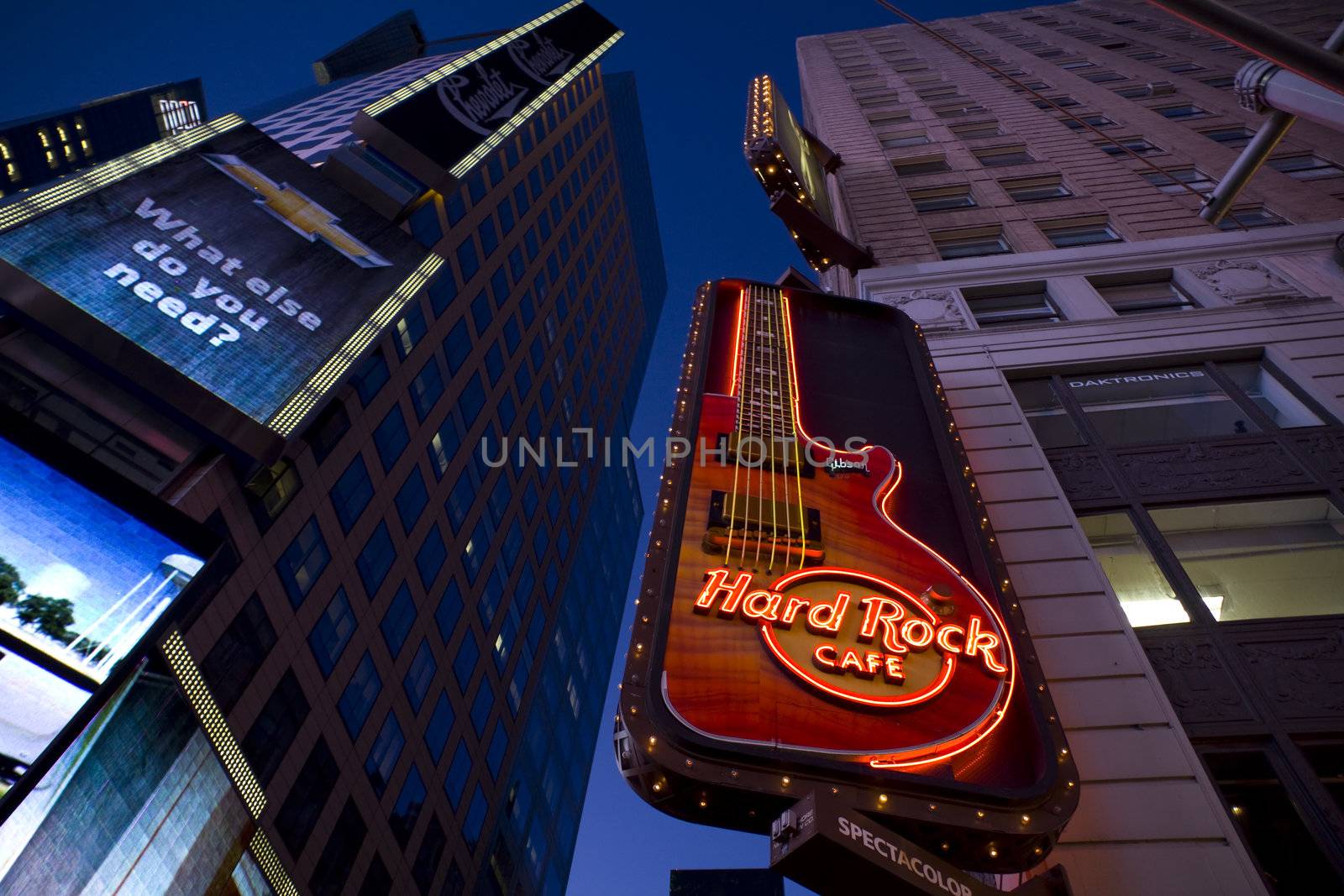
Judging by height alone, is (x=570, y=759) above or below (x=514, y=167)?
below

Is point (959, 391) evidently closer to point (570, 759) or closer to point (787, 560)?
point (787, 560)

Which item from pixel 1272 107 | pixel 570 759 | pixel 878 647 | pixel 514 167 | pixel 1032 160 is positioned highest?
pixel 1272 107

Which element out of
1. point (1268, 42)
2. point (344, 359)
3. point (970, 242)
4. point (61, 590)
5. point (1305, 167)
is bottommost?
point (344, 359)

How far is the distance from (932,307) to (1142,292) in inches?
190

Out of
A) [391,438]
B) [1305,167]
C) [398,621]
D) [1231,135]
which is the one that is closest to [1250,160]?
[1305,167]

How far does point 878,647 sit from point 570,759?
181 ft

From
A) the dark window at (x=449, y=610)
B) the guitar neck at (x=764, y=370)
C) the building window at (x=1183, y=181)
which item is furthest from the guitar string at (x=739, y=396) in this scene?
the dark window at (x=449, y=610)

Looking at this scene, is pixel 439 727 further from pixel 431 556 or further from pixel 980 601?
pixel 980 601

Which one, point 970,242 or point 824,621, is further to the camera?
point 970,242

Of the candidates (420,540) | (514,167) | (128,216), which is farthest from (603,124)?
(128,216)

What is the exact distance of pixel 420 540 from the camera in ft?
121

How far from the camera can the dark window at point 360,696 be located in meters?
29.7

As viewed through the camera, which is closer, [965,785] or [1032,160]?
[965,785]

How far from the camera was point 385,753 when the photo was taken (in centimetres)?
3177
